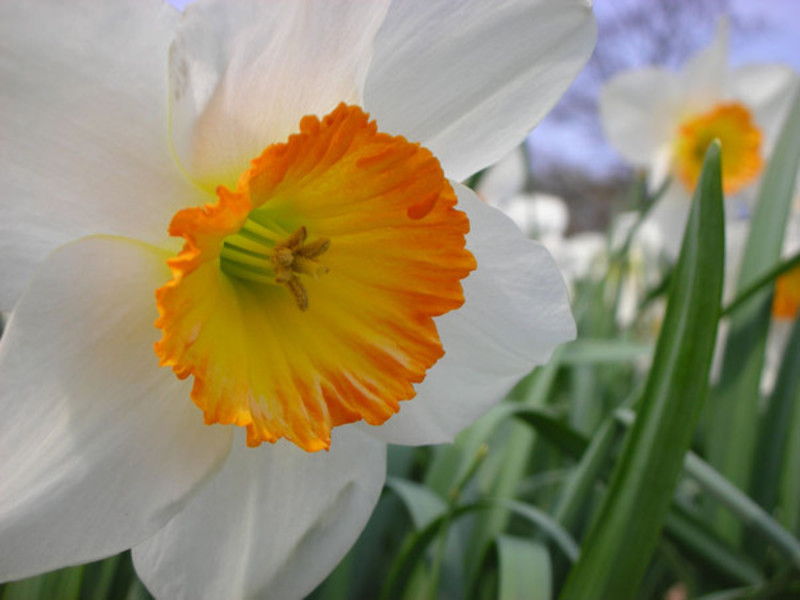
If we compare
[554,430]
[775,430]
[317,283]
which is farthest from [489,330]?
[775,430]

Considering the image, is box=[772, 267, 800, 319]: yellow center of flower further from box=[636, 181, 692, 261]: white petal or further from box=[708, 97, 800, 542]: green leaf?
box=[708, 97, 800, 542]: green leaf

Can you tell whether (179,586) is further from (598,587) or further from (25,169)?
(598,587)

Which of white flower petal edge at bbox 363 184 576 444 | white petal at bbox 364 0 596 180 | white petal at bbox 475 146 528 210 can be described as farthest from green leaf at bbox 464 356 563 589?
white petal at bbox 475 146 528 210

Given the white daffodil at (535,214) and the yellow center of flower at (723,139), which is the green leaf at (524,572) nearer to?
the white daffodil at (535,214)

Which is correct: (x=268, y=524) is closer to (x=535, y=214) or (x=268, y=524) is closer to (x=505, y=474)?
(x=505, y=474)

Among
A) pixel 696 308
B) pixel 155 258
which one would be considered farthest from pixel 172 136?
pixel 696 308
